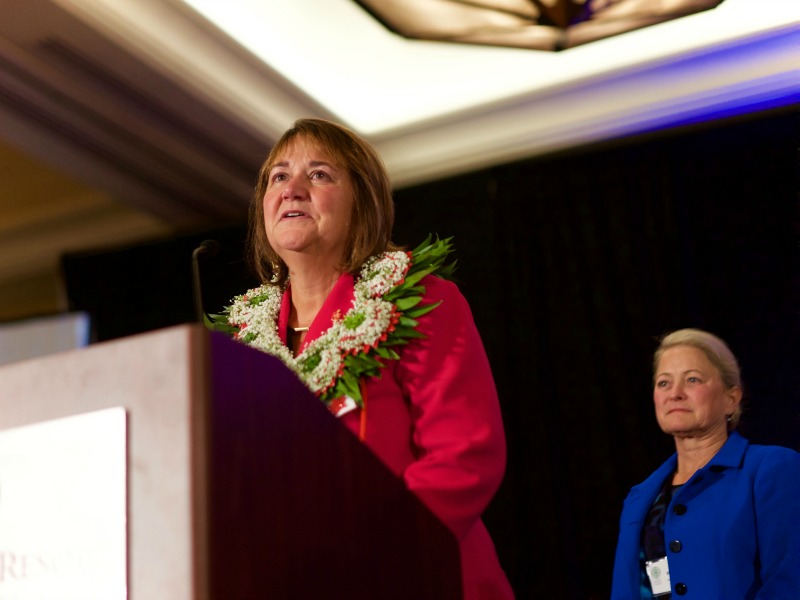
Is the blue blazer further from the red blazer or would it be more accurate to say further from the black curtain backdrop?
the red blazer

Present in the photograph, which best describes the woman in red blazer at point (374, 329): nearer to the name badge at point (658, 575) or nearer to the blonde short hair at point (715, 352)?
the name badge at point (658, 575)

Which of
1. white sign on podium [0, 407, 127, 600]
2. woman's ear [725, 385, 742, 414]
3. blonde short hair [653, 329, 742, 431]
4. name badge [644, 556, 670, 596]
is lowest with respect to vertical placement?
name badge [644, 556, 670, 596]

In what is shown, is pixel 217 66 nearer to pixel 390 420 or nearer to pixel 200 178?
pixel 200 178

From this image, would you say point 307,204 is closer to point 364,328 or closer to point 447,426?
point 364,328

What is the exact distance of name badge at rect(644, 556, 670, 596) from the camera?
10.5 ft

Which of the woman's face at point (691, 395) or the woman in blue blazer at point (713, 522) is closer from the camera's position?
the woman in blue blazer at point (713, 522)

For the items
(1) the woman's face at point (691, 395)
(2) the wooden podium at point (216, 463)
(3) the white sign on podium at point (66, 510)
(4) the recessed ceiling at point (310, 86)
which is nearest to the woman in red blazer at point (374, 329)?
(2) the wooden podium at point (216, 463)

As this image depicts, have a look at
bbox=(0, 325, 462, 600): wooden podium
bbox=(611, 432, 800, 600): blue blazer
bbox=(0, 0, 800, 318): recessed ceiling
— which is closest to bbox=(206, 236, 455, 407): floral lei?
bbox=(0, 325, 462, 600): wooden podium

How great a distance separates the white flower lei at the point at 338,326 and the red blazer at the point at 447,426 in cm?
5

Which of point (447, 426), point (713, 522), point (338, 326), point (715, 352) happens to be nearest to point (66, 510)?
point (447, 426)

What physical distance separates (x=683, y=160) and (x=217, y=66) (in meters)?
2.31

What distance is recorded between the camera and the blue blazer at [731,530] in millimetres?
3037

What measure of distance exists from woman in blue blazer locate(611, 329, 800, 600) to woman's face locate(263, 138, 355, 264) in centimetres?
190

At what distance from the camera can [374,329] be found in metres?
1.52
